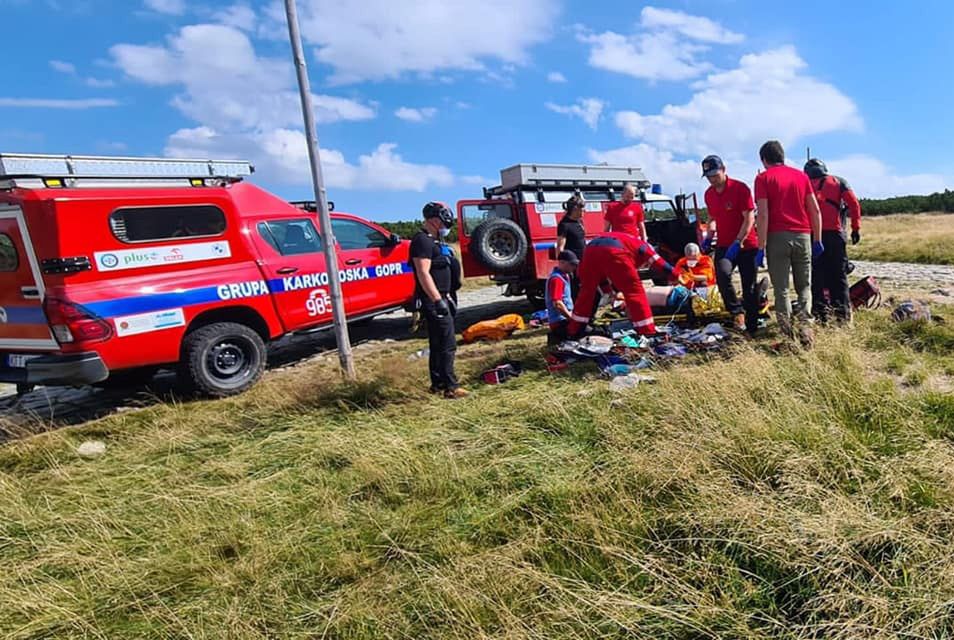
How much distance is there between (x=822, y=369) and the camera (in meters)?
3.34

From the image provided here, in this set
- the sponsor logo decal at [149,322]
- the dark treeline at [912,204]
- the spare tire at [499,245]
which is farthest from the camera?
the dark treeline at [912,204]

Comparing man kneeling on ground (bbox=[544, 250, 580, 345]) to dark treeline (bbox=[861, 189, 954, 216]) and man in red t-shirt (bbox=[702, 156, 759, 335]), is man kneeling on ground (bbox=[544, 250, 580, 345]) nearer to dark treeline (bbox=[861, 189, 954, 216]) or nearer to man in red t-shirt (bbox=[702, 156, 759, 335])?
man in red t-shirt (bbox=[702, 156, 759, 335])

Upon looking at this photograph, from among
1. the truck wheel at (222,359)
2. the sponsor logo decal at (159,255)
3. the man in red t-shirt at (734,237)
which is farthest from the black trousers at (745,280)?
the sponsor logo decal at (159,255)

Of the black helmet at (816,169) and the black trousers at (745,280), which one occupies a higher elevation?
the black helmet at (816,169)

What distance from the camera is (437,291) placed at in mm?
4312

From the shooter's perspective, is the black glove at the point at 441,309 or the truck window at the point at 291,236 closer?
the black glove at the point at 441,309

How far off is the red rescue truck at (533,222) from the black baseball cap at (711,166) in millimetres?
2958

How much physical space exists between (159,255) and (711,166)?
5402mm

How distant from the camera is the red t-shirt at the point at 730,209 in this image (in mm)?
5211

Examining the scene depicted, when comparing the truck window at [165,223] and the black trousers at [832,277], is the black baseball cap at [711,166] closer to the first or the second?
the black trousers at [832,277]

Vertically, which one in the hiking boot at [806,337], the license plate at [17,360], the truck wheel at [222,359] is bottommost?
the hiking boot at [806,337]

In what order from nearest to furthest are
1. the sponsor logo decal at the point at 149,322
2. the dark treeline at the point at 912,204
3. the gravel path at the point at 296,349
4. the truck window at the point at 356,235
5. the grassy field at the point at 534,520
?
the grassy field at the point at 534,520
the sponsor logo decal at the point at 149,322
the gravel path at the point at 296,349
the truck window at the point at 356,235
the dark treeline at the point at 912,204

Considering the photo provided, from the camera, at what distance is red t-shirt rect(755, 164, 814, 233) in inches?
177

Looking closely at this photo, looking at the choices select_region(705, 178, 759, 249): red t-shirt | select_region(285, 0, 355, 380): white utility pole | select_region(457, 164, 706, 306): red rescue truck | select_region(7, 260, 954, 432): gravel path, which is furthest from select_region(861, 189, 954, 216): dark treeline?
select_region(285, 0, 355, 380): white utility pole
